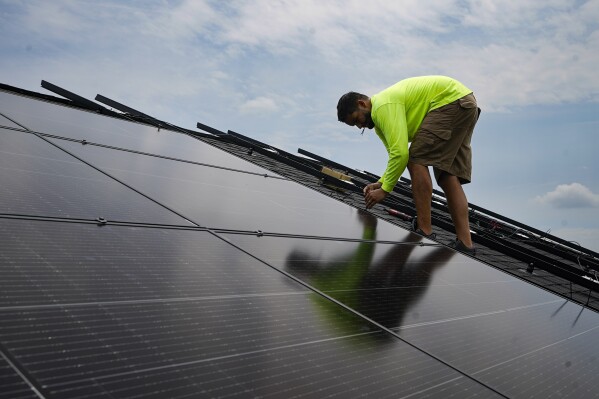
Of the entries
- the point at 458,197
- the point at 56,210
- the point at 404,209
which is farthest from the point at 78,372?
the point at 404,209

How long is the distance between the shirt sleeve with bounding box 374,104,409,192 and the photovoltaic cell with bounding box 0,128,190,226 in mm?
2830

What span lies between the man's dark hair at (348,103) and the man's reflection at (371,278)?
1805 mm

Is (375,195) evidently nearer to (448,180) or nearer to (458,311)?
(448,180)

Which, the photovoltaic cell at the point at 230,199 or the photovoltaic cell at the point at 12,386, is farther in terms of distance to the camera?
the photovoltaic cell at the point at 230,199

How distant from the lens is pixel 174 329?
1849mm

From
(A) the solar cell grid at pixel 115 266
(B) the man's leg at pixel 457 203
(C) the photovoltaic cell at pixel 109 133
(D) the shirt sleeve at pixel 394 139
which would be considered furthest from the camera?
(B) the man's leg at pixel 457 203

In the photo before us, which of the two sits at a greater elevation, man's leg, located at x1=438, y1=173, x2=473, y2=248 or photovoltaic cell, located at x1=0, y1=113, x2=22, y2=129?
man's leg, located at x1=438, y1=173, x2=473, y2=248

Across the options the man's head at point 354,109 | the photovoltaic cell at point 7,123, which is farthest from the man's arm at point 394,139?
the photovoltaic cell at point 7,123

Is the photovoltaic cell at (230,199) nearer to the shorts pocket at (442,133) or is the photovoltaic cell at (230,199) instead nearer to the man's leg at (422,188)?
the man's leg at (422,188)

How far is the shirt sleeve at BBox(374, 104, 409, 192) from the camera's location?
5539 millimetres

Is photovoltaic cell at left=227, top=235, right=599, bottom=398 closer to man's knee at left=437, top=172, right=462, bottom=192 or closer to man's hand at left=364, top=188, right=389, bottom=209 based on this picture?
man's hand at left=364, top=188, right=389, bottom=209

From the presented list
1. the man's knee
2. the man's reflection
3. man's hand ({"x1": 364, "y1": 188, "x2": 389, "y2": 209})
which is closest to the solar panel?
the man's reflection

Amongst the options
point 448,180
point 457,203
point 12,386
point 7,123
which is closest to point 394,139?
point 448,180

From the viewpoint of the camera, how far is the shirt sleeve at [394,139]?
5539 mm
